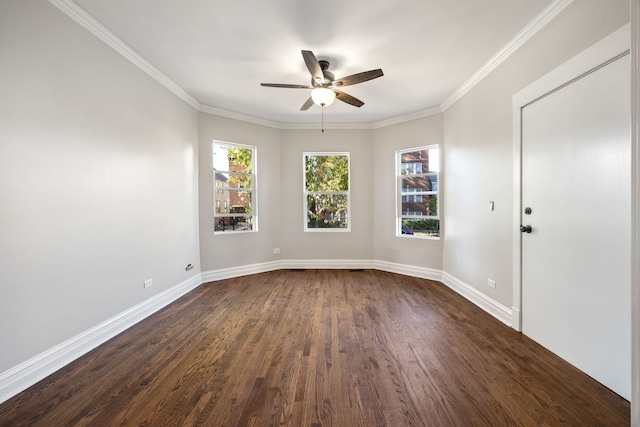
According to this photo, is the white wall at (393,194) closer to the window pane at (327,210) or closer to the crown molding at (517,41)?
the window pane at (327,210)

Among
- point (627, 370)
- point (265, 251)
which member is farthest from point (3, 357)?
point (627, 370)

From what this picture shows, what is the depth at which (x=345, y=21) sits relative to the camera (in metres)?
2.20

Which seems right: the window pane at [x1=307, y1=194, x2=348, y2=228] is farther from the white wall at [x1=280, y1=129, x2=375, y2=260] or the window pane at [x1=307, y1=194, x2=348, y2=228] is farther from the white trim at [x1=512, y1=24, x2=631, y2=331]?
the white trim at [x1=512, y1=24, x2=631, y2=331]

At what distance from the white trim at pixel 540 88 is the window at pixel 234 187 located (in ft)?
12.4

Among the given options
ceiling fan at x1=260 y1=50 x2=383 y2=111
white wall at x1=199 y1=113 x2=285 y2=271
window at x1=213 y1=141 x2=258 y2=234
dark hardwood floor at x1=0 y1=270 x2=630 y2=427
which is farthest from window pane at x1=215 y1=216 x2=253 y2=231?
ceiling fan at x1=260 y1=50 x2=383 y2=111

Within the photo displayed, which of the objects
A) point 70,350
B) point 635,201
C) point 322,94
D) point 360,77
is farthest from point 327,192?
point 635,201

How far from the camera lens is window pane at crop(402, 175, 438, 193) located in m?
4.28

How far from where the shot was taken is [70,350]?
2.04 metres

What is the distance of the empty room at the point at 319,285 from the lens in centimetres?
159

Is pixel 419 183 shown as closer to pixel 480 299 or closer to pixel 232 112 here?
pixel 480 299

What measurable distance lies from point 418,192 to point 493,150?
1.68m

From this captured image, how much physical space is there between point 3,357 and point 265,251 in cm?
338

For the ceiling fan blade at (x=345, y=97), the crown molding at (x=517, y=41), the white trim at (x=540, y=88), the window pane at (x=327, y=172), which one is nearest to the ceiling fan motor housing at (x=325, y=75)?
the ceiling fan blade at (x=345, y=97)

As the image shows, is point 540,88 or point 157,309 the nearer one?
point 540,88
